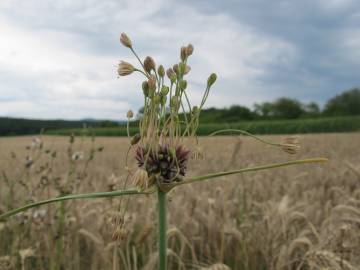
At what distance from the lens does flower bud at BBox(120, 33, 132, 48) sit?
Result: 0.82 meters

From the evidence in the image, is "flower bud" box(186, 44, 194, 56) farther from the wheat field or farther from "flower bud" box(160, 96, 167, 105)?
the wheat field

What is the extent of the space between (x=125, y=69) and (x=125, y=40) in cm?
7

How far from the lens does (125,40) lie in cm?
82

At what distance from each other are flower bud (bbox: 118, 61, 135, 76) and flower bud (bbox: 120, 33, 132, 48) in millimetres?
42

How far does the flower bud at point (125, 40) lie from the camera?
818 mm

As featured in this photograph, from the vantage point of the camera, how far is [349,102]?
61719 millimetres

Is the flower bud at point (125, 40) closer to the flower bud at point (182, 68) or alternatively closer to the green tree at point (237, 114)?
the flower bud at point (182, 68)

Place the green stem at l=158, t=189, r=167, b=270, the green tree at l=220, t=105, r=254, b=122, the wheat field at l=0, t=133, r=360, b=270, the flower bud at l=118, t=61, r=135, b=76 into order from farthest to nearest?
the green tree at l=220, t=105, r=254, b=122 → the wheat field at l=0, t=133, r=360, b=270 → the flower bud at l=118, t=61, r=135, b=76 → the green stem at l=158, t=189, r=167, b=270

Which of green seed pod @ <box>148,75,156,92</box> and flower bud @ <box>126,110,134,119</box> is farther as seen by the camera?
flower bud @ <box>126,110,134,119</box>

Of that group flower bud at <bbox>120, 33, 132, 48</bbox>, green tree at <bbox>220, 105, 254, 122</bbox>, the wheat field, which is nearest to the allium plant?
flower bud at <bbox>120, 33, 132, 48</bbox>

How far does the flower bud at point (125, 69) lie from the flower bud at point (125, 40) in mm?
42

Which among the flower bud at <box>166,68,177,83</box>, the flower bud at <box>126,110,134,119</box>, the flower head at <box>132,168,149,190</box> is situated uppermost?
the flower bud at <box>166,68,177,83</box>

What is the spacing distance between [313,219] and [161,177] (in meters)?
3.30

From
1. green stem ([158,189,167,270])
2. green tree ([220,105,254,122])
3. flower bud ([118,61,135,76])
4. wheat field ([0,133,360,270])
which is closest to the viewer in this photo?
green stem ([158,189,167,270])
